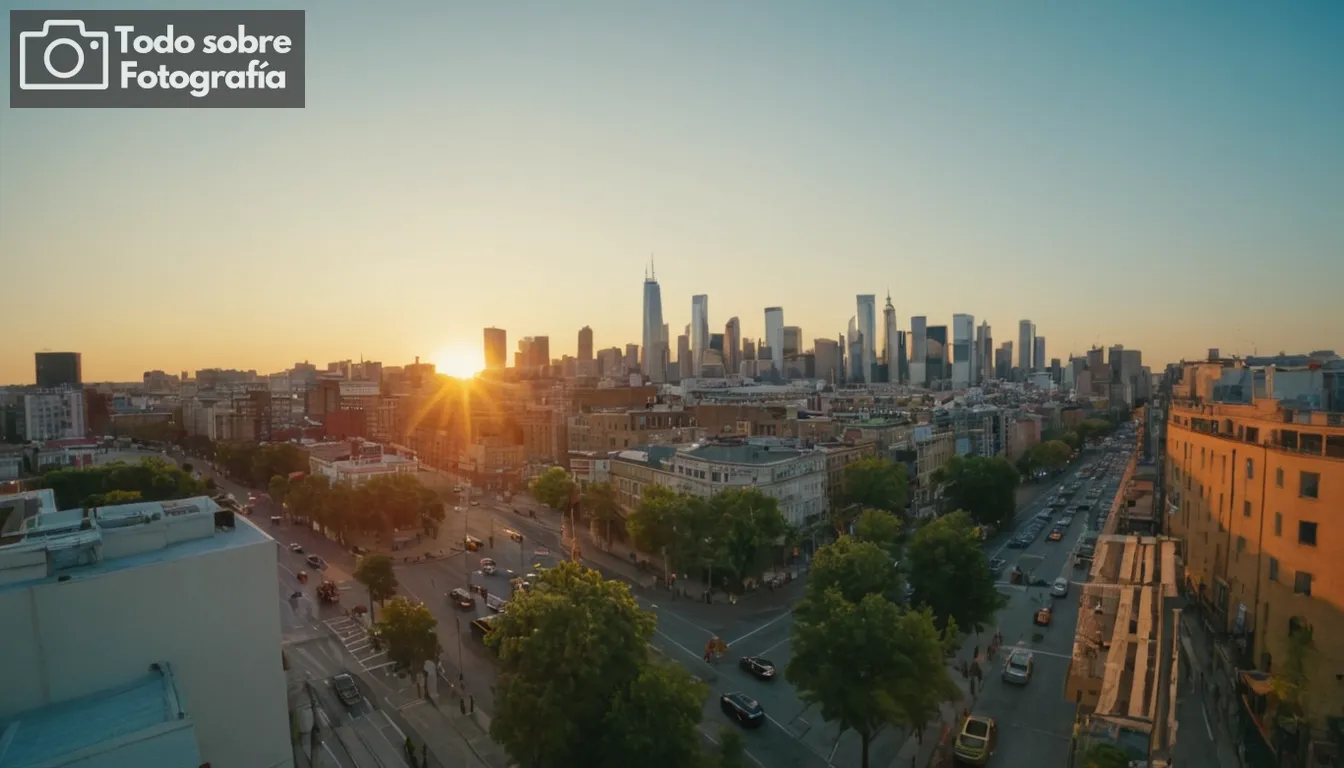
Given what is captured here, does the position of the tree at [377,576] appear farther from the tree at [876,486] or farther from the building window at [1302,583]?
the building window at [1302,583]

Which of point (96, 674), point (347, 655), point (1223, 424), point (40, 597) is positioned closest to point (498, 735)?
point (96, 674)

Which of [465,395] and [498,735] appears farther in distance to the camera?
[465,395]

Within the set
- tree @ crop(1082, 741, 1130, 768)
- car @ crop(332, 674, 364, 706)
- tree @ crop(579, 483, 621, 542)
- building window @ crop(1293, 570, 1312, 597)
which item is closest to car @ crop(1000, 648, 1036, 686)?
building window @ crop(1293, 570, 1312, 597)

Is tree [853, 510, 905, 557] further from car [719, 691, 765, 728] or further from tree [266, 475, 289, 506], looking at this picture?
tree [266, 475, 289, 506]

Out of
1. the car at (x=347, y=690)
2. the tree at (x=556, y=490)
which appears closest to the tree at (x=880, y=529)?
the car at (x=347, y=690)

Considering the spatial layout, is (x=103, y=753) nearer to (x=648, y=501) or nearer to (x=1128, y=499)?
(x=648, y=501)

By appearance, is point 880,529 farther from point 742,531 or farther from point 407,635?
point 407,635
